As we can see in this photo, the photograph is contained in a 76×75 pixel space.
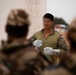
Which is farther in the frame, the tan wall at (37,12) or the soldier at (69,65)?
the tan wall at (37,12)

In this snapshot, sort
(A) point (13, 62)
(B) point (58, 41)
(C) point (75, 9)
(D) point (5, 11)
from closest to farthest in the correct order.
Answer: (A) point (13, 62)
(B) point (58, 41)
(C) point (75, 9)
(D) point (5, 11)

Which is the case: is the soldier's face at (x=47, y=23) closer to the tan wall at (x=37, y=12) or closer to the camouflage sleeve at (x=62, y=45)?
the camouflage sleeve at (x=62, y=45)

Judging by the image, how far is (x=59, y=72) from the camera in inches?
49.3

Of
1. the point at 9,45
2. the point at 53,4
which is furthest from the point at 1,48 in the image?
the point at 53,4

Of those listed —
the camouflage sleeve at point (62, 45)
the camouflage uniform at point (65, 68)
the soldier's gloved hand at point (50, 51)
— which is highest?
the camouflage uniform at point (65, 68)

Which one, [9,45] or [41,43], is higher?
[9,45]

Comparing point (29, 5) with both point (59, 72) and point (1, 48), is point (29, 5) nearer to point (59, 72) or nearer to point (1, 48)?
point (1, 48)

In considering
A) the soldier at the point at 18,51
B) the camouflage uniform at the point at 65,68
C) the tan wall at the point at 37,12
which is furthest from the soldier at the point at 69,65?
the tan wall at the point at 37,12

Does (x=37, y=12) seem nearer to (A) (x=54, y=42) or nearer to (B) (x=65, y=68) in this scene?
(A) (x=54, y=42)

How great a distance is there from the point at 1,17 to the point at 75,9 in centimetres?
150

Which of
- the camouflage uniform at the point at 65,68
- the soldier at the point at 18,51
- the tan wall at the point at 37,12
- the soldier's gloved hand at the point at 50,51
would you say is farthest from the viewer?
the tan wall at the point at 37,12

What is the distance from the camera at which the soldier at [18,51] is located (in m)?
1.52

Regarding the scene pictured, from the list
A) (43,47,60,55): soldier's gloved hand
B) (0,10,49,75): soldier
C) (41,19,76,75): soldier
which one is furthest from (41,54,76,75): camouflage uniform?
(43,47,60,55): soldier's gloved hand

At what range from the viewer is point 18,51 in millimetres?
1538
